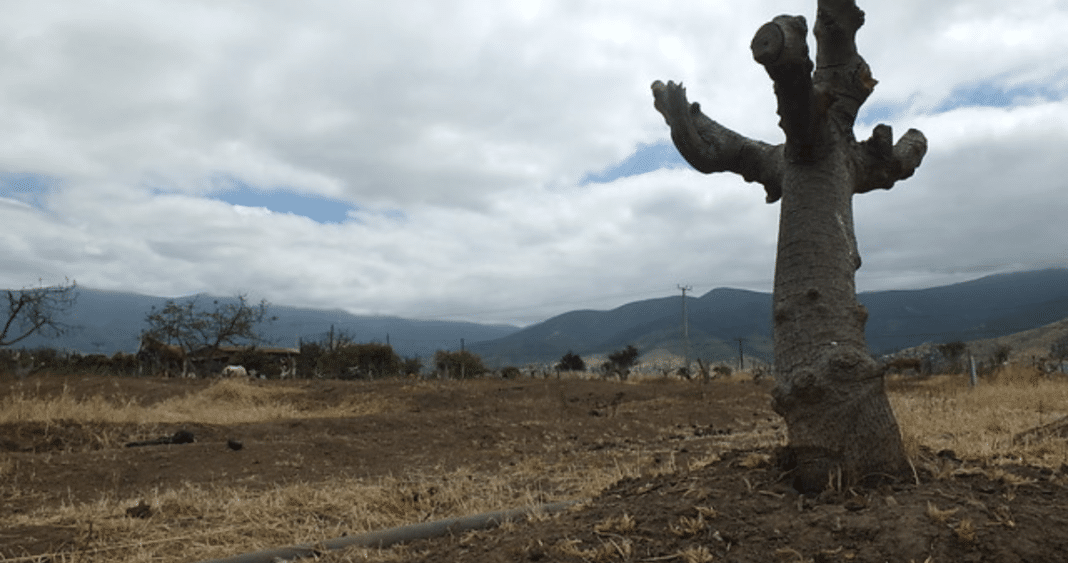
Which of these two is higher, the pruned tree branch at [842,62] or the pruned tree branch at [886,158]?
the pruned tree branch at [842,62]

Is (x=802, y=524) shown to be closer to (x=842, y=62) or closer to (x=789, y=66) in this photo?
(x=789, y=66)

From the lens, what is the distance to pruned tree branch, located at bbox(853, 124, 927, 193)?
4.43 m

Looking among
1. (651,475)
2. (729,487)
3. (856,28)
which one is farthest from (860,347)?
(856,28)

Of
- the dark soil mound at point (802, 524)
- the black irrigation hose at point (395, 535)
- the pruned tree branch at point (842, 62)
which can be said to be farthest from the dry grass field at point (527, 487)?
the pruned tree branch at point (842, 62)

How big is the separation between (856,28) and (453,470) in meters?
5.89

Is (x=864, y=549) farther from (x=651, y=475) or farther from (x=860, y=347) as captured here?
(x=651, y=475)

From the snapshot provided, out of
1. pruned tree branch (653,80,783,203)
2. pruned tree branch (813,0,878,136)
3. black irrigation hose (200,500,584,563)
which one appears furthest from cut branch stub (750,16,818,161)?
black irrigation hose (200,500,584,563)

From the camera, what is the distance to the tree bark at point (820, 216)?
360cm

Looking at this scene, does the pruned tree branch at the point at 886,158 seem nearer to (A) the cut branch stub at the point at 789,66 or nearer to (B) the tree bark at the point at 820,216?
(B) the tree bark at the point at 820,216

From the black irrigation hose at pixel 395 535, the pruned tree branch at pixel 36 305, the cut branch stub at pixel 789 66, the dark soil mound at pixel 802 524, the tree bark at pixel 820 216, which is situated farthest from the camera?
the pruned tree branch at pixel 36 305

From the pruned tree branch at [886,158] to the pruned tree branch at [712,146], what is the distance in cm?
50

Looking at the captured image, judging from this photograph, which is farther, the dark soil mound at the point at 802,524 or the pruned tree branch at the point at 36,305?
the pruned tree branch at the point at 36,305

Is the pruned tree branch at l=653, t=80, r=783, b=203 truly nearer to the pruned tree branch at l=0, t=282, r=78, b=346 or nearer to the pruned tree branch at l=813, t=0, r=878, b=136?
the pruned tree branch at l=813, t=0, r=878, b=136

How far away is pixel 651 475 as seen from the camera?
4629 mm
